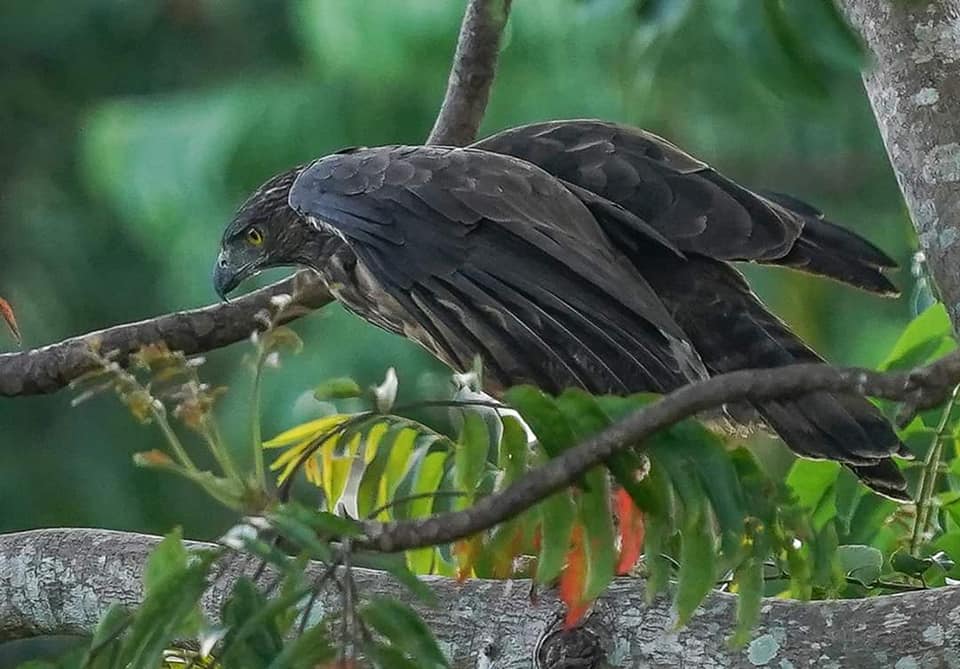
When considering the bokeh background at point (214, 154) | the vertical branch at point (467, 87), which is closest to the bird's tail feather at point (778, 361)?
the vertical branch at point (467, 87)

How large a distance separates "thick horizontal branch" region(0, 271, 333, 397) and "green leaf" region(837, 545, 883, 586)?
618 millimetres

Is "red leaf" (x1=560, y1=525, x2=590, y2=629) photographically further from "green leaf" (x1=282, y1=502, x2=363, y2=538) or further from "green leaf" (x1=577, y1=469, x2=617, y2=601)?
"green leaf" (x1=282, y1=502, x2=363, y2=538)

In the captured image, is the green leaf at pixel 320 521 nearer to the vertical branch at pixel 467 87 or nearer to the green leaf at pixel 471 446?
the green leaf at pixel 471 446

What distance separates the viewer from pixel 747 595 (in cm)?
102

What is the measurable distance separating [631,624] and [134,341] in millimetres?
717

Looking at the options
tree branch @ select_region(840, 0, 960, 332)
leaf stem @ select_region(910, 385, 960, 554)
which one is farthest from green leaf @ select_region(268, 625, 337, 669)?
leaf stem @ select_region(910, 385, 960, 554)

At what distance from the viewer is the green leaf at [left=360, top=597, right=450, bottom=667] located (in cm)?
90

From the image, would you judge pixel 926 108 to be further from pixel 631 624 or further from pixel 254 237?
pixel 254 237

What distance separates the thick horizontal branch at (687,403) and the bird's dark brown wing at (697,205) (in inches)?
26.4

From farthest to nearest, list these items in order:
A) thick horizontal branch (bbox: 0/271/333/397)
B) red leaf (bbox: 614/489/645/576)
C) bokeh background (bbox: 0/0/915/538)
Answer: bokeh background (bbox: 0/0/915/538), thick horizontal branch (bbox: 0/271/333/397), red leaf (bbox: 614/489/645/576)

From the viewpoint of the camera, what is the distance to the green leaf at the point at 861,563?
57.7 inches

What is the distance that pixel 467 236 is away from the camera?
4.99ft

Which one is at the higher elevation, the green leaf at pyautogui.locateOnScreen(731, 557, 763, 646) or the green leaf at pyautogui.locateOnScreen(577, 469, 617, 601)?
the green leaf at pyautogui.locateOnScreen(577, 469, 617, 601)

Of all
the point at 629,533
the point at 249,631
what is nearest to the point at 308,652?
the point at 249,631
